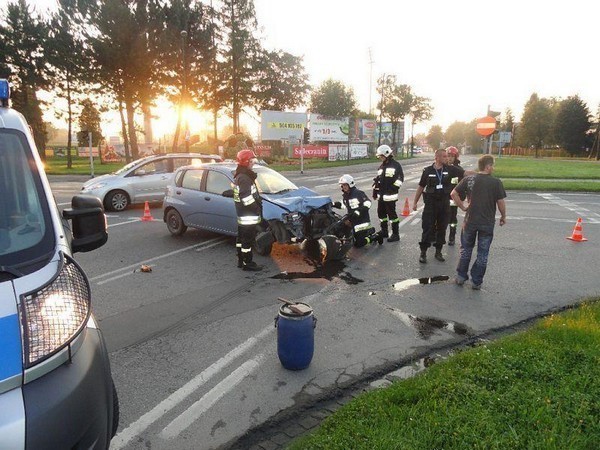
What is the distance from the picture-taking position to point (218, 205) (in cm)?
872

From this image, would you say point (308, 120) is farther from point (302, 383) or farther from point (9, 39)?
point (302, 383)

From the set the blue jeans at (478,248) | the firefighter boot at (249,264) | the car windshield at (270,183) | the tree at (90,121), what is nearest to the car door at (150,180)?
the car windshield at (270,183)

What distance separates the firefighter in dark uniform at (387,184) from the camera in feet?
28.9

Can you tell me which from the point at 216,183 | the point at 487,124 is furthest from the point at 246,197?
Answer: the point at 487,124

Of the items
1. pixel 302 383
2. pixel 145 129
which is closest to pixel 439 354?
pixel 302 383

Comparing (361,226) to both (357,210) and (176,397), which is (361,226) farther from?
(176,397)

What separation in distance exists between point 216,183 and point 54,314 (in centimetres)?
705

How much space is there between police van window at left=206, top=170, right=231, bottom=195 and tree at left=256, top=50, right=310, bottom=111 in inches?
1863

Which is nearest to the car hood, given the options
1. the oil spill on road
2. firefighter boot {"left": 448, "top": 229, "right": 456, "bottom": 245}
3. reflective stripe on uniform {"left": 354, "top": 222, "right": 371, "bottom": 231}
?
reflective stripe on uniform {"left": 354, "top": 222, "right": 371, "bottom": 231}

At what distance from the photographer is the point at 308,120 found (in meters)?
48.0

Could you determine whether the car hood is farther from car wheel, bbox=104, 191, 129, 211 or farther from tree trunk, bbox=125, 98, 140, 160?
tree trunk, bbox=125, 98, 140, 160

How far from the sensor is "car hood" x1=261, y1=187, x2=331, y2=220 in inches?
302

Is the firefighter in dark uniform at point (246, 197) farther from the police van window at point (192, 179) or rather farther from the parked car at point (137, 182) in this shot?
the parked car at point (137, 182)

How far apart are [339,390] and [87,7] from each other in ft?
117
